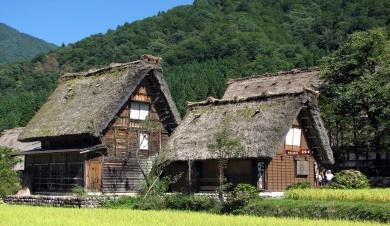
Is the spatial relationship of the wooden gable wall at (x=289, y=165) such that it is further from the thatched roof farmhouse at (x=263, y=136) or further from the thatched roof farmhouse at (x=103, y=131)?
the thatched roof farmhouse at (x=103, y=131)

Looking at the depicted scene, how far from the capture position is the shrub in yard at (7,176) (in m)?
30.8

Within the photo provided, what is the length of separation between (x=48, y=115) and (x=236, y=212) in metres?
17.9

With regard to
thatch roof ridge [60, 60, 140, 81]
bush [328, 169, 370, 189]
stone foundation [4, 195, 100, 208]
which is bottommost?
stone foundation [4, 195, 100, 208]

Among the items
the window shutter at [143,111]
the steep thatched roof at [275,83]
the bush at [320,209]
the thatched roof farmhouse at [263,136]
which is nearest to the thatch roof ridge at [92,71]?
the window shutter at [143,111]

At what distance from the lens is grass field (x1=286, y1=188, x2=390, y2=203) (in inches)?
757

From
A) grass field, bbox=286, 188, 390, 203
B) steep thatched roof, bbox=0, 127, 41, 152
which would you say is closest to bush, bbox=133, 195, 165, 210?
grass field, bbox=286, 188, 390, 203

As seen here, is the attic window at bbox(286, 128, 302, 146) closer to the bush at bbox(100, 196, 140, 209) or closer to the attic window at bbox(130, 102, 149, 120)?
the bush at bbox(100, 196, 140, 209)

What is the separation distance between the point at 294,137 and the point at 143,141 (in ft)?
30.9

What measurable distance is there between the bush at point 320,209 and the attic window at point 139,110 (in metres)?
13.8

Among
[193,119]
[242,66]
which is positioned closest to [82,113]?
[193,119]

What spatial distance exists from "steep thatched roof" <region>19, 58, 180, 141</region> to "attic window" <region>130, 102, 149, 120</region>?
1.19 meters

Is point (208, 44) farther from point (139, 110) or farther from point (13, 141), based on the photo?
point (139, 110)

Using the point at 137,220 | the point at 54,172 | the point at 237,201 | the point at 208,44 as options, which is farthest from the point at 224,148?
the point at 208,44

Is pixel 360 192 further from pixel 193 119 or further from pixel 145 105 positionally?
pixel 145 105
